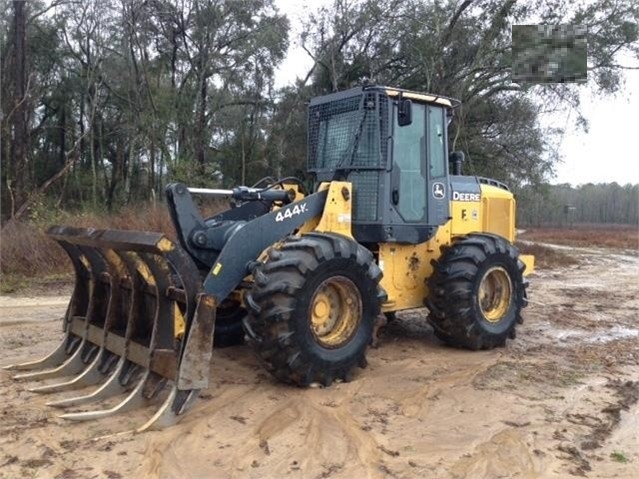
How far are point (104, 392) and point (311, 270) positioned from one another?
1.82 metres

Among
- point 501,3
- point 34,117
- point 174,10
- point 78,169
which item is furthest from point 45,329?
point 34,117

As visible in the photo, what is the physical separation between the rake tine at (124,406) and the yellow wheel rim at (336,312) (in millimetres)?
1453

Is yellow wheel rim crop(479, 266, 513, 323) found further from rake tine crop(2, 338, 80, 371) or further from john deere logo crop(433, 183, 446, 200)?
rake tine crop(2, 338, 80, 371)

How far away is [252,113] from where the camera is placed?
87.5ft

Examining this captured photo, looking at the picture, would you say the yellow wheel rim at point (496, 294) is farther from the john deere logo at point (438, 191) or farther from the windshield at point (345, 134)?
the windshield at point (345, 134)

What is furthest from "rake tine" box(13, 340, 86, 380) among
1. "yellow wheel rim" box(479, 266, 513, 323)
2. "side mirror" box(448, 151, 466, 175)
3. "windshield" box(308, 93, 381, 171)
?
"side mirror" box(448, 151, 466, 175)

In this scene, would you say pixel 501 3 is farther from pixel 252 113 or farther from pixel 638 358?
pixel 638 358

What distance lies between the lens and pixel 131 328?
203 inches

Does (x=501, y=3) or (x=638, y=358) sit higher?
(x=501, y=3)

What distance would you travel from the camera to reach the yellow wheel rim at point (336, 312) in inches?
215

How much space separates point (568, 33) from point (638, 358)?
43.0 ft

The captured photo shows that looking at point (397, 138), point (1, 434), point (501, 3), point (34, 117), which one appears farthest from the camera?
point (34, 117)

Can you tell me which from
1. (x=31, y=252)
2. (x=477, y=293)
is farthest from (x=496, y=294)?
(x=31, y=252)

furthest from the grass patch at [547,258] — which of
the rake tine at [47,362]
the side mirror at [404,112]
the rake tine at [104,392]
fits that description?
the rake tine at [104,392]
